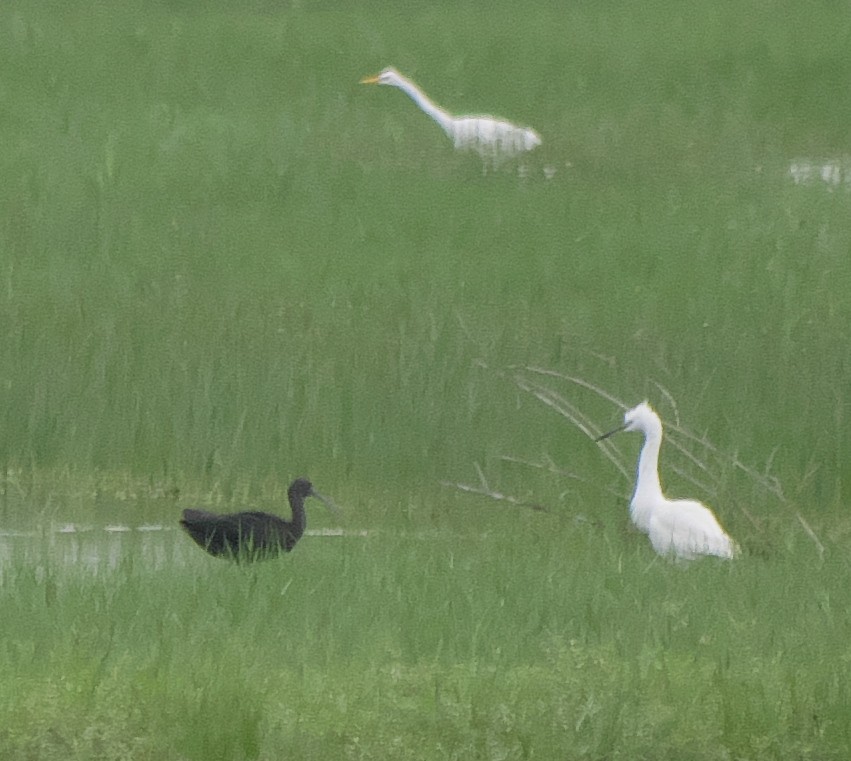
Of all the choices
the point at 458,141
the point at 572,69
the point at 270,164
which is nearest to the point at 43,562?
the point at 270,164

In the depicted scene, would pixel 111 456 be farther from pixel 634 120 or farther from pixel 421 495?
pixel 634 120

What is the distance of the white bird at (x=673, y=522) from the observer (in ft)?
28.1

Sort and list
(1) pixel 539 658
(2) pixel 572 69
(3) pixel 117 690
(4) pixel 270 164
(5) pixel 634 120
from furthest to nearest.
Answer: (2) pixel 572 69, (5) pixel 634 120, (4) pixel 270 164, (1) pixel 539 658, (3) pixel 117 690

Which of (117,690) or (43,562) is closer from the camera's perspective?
(117,690)

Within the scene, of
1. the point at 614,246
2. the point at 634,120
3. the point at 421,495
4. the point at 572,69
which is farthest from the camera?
the point at 572,69

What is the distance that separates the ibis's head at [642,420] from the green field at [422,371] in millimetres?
320

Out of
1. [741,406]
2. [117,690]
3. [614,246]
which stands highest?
[614,246]

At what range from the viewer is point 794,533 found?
905cm

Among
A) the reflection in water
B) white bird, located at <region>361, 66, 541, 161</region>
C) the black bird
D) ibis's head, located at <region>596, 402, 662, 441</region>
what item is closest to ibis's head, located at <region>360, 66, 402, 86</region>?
white bird, located at <region>361, 66, 541, 161</region>

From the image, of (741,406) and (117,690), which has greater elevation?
(741,406)

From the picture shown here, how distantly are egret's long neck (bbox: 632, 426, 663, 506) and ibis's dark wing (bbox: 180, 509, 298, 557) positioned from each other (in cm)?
153

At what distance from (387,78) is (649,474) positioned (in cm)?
731

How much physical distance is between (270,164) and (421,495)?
4.58m

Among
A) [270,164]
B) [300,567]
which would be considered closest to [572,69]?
[270,164]
